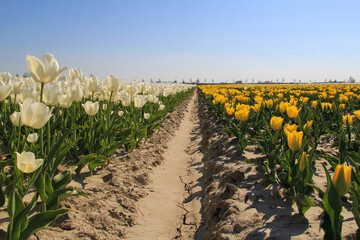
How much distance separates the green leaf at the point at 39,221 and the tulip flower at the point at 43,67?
37.5 inches

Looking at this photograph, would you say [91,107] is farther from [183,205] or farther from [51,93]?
[183,205]

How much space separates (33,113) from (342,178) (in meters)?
1.85

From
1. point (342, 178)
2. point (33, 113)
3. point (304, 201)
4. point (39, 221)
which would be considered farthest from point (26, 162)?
point (304, 201)

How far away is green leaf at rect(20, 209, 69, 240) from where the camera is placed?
1.70m

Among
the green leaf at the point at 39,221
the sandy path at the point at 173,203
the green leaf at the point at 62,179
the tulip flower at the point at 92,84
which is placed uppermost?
the tulip flower at the point at 92,84

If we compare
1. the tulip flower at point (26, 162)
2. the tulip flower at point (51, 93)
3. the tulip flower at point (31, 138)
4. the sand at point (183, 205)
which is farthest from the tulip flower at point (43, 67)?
the sand at point (183, 205)

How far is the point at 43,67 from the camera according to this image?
200 centimetres

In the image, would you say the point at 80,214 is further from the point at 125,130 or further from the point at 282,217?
the point at 125,130

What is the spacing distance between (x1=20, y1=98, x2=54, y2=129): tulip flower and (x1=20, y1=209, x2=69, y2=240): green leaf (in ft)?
1.84

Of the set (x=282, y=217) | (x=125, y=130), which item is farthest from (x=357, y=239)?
(x=125, y=130)

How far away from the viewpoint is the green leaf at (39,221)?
1.70 m

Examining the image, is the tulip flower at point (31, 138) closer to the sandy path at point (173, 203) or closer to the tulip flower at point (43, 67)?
the tulip flower at point (43, 67)

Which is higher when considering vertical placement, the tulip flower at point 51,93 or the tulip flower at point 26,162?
the tulip flower at point 51,93

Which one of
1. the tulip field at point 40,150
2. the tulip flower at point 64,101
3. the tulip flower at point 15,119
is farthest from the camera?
the tulip flower at point 64,101
